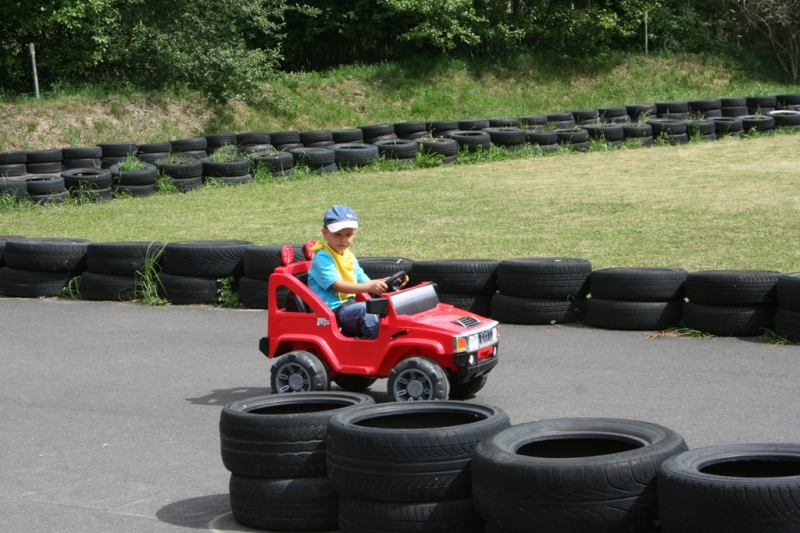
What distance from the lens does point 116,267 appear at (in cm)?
1176

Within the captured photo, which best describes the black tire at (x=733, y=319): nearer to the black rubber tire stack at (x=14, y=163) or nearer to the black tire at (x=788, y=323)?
the black tire at (x=788, y=323)

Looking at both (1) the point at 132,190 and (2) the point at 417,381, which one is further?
(1) the point at 132,190

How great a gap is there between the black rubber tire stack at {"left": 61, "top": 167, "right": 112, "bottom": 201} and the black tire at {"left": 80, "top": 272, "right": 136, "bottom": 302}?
7.44m

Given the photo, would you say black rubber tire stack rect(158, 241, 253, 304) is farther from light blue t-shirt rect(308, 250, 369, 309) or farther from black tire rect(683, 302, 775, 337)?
black tire rect(683, 302, 775, 337)

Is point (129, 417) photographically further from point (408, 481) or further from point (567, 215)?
point (567, 215)

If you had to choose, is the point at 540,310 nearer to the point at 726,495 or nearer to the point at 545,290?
the point at 545,290

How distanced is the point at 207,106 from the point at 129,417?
22.6 meters

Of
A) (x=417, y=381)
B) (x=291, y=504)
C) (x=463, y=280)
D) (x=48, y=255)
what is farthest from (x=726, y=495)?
(x=48, y=255)

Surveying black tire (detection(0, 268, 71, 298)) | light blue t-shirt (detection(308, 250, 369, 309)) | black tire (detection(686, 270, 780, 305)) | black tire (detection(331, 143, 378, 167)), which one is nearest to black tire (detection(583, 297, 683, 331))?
black tire (detection(686, 270, 780, 305))

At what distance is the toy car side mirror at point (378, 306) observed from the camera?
6793 millimetres

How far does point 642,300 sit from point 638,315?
146 millimetres

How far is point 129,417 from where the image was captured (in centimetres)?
707

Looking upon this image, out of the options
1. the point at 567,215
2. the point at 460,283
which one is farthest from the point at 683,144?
A: the point at 460,283

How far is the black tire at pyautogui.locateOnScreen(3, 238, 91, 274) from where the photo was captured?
12.0m
